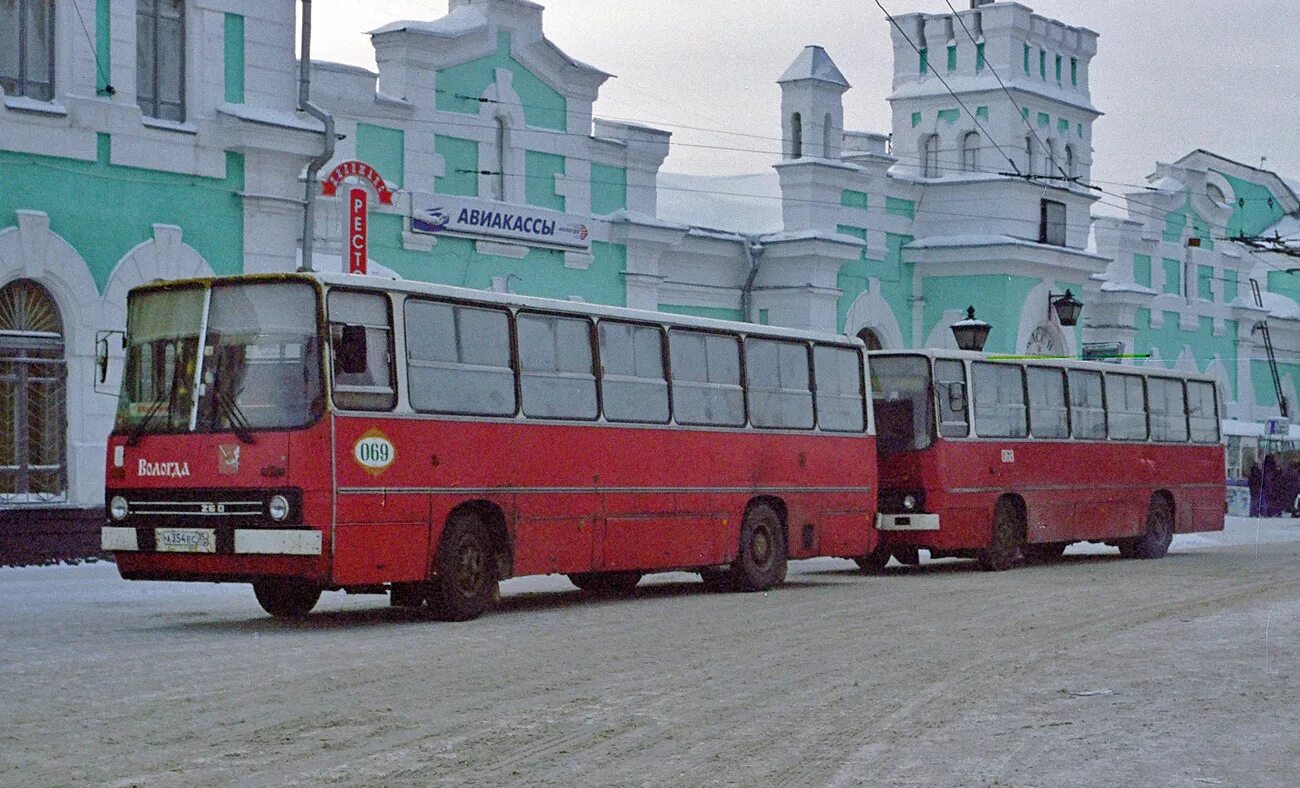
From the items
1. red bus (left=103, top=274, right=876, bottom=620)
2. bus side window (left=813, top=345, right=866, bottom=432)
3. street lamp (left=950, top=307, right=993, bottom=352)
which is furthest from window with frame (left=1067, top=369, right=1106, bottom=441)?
red bus (left=103, top=274, right=876, bottom=620)

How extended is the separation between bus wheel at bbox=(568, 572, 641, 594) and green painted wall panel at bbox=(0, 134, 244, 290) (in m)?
6.35

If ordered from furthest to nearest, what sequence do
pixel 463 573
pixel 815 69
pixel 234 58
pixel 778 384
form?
pixel 815 69 < pixel 234 58 < pixel 778 384 < pixel 463 573

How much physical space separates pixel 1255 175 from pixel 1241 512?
14276 millimetres

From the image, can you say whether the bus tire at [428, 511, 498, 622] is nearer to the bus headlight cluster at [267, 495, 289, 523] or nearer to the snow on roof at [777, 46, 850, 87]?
the bus headlight cluster at [267, 495, 289, 523]

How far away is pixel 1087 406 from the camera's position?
2838 centimetres

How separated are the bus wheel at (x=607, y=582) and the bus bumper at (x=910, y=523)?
15.7 ft

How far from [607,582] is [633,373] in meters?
2.98

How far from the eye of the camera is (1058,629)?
51.8ft

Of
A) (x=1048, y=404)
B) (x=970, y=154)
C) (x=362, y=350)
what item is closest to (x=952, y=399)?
(x=1048, y=404)

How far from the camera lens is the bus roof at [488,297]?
15.6 m

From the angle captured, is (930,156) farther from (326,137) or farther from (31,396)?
(31,396)

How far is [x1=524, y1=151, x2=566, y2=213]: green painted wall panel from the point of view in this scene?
31.3 meters

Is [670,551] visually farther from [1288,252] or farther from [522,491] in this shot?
[1288,252]

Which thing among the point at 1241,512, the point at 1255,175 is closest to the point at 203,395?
the point at 1241,512
